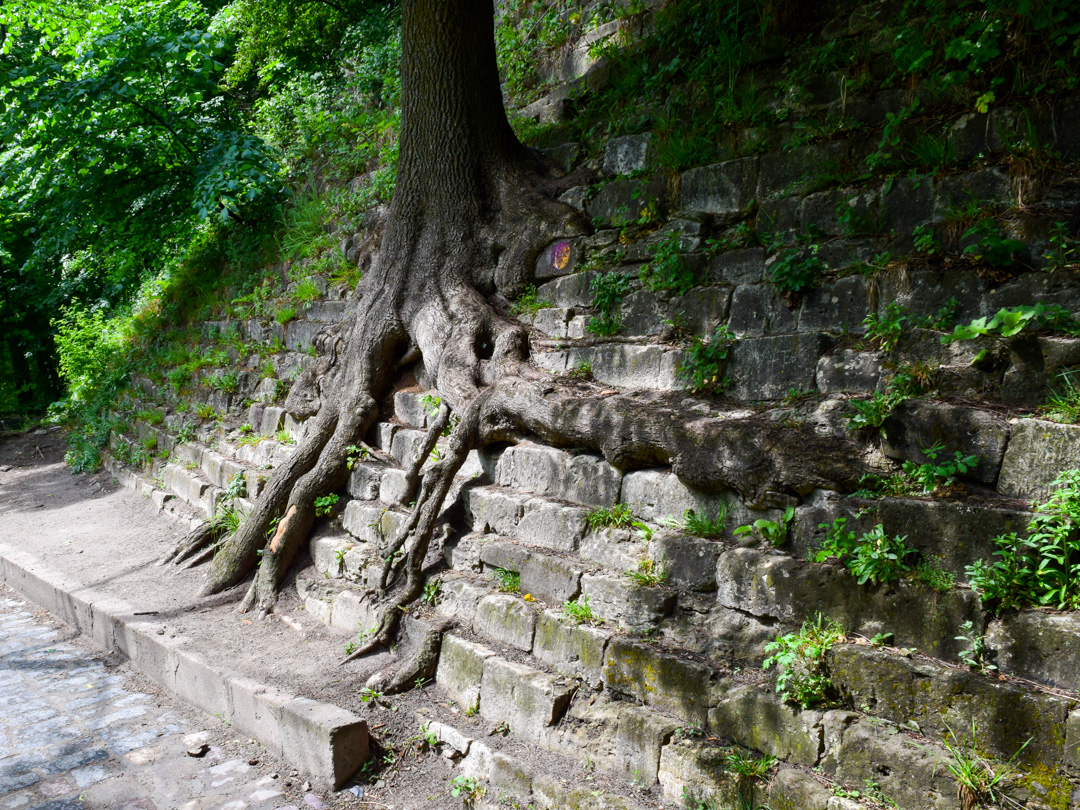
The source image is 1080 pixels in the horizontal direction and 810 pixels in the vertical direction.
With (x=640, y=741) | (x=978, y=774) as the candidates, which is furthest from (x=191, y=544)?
(x=978, y=774)

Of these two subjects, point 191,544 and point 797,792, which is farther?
point 191,544

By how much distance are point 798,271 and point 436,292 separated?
2840 mm

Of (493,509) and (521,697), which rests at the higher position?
(493,509)

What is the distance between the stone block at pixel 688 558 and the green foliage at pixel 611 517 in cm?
26

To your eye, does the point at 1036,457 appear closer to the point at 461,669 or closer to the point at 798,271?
the point at 798,271

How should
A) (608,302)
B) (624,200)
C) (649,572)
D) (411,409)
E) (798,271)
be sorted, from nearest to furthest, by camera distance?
(649,572) < (798,271) < (608,302) < (624,200) < (411,409)

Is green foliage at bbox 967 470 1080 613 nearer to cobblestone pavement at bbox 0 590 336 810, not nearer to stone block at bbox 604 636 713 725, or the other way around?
stone block at bbox 604 636 713 725

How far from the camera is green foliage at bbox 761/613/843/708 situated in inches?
111

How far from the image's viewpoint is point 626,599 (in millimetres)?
3533

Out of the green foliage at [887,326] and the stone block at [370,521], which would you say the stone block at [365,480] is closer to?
the stone block at [370,521]

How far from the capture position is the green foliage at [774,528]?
3.22 metres

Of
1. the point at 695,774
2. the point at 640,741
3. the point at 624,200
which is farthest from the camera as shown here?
the point at 624,200

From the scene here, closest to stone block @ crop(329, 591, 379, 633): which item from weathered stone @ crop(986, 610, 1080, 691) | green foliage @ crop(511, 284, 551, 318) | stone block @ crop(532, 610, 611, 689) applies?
stone block @ crop(532, 610, 611, 689)

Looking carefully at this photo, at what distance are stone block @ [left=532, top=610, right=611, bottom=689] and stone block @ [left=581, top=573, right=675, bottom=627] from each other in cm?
11
